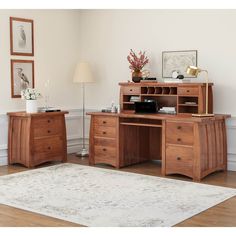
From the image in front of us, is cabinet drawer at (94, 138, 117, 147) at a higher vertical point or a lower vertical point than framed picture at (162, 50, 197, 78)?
lower

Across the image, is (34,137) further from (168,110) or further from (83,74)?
(168,110)

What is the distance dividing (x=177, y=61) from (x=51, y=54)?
2.03 metres

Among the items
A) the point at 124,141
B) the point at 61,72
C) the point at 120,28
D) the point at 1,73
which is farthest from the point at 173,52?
the point at 1,73

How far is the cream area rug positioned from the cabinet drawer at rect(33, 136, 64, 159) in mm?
419

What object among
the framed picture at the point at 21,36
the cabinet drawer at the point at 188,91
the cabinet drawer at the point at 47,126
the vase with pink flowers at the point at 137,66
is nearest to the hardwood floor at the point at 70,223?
the cabinet drawer at the point at 188,91

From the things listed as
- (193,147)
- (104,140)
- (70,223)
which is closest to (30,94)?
(104,140)

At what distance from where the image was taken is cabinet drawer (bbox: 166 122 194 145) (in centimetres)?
495

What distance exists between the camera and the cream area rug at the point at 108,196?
344 centimetres

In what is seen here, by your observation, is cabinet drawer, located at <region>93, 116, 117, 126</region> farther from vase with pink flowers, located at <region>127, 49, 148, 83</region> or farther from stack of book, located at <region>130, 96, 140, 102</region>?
vase with pink flowers, located at <region>127, 49, 148, 83</region>

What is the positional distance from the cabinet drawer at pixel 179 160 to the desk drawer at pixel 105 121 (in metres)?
0.91

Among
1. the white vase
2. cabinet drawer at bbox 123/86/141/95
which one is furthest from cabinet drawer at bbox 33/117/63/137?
cabinet drawer at bbox 123/86/141/95

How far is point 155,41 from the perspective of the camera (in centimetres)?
607

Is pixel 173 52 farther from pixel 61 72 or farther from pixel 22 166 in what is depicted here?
pixel 22 166

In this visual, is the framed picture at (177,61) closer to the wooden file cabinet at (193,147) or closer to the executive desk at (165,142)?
the executive desk at (165,142)
